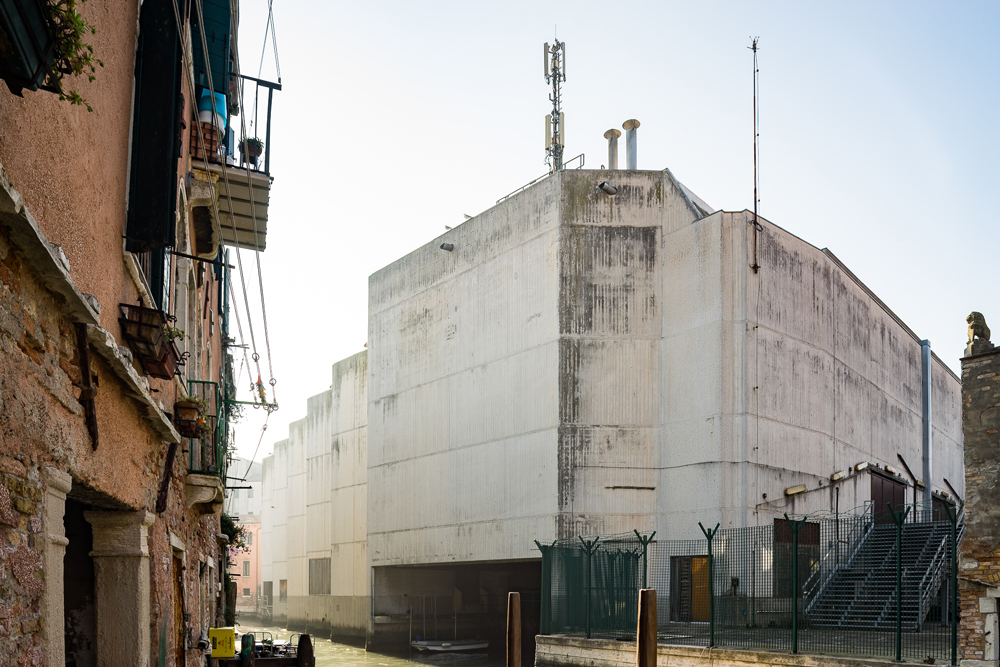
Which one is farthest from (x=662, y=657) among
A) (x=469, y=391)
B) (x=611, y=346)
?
(x=469, y=391)

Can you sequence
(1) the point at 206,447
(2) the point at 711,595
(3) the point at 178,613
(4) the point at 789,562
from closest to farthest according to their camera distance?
(3) the point at 178,613, (1) the point at 206,447, (2) the point at 711,595, (4) the point at 789,562

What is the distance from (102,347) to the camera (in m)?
6.38

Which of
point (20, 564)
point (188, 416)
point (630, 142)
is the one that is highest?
point (630, 142)

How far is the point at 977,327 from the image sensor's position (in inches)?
589

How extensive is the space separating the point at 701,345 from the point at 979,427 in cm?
1120

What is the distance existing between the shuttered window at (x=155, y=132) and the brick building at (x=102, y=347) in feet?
0.05

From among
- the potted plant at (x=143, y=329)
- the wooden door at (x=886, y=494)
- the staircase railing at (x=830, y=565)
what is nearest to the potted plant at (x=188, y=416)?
the potted plant at (x=143, y=329)

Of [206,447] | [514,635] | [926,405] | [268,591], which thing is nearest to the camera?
[206,447]

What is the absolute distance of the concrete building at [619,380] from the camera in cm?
2520

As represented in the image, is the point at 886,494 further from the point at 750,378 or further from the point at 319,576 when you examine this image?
the point at 319,576

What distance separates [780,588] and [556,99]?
2314 centimetres

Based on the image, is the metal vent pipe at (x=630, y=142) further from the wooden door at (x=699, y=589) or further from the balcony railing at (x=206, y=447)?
the balcony railing at (x=206, y=447)

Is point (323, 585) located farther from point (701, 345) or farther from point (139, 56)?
point (139, 56)

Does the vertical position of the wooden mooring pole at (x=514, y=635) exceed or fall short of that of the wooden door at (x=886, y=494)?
it falls short
